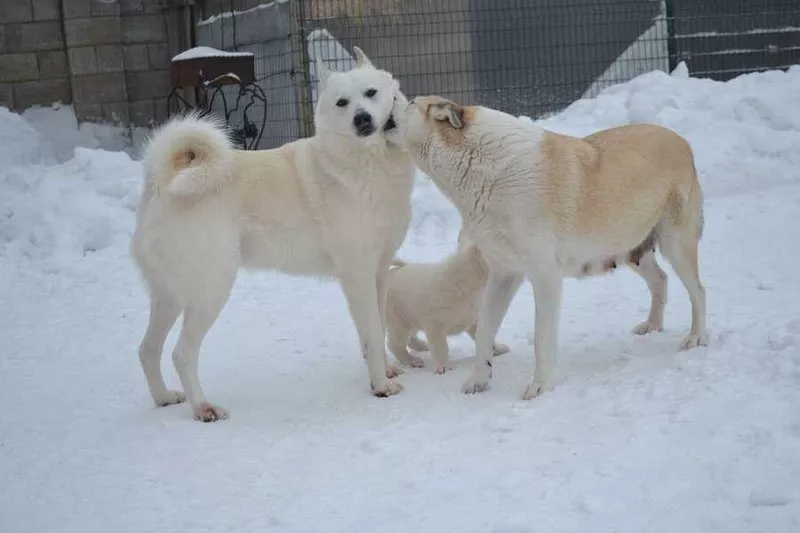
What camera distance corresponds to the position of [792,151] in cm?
805

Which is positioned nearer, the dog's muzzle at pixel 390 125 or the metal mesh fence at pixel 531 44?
the dog's muzzle at pixel 390 125

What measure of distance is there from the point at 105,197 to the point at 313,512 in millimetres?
6063

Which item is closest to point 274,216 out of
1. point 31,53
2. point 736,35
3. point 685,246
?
point 685,246

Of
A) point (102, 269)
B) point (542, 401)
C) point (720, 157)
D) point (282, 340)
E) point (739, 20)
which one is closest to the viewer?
point (542, 401)

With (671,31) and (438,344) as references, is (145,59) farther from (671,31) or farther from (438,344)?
(438,344)

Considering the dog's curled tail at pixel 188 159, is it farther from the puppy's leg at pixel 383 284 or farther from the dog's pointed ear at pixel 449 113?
the dog's pointed ear at pixel 449 113

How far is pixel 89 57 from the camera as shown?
12.4 metres

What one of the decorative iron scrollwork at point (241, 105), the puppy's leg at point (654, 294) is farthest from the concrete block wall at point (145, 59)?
the puppy's leg at point (654, 294)

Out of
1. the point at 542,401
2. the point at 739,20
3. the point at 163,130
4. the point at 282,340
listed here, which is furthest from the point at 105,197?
the point at 739,20

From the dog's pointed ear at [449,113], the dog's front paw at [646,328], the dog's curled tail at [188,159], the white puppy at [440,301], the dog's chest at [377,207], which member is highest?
the dog's pointed ear at [449,113]

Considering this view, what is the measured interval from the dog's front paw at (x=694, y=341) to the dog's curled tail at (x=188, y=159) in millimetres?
2302

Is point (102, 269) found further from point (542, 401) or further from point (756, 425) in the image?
point (756, 425)

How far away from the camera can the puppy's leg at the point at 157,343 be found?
4.39 m

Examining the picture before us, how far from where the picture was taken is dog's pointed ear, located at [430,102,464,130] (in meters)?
4.27
